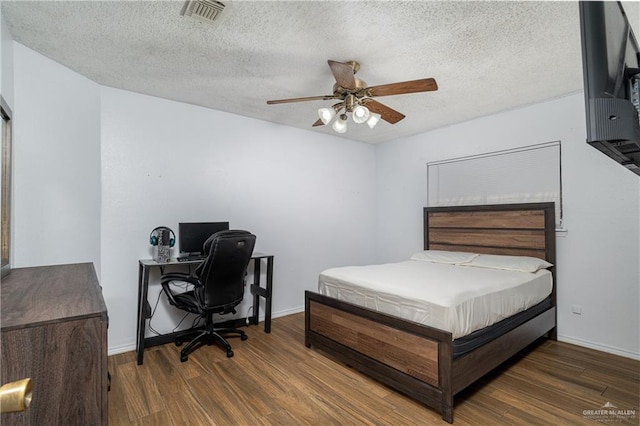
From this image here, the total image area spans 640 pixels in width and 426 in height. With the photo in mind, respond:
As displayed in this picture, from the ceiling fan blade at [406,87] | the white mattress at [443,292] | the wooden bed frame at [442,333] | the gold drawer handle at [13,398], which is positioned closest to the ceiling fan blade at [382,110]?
the ceiling fan blade at [406,87]

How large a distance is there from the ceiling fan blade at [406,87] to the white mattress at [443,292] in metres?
1.43

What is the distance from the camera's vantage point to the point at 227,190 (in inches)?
145

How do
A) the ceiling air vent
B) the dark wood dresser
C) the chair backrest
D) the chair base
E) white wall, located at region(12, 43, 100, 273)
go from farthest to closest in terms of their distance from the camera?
the chair base → the chair backrest → white wall, located at region(12, 43, 100, 273) → the ceiling air vent → the dark wood dresser

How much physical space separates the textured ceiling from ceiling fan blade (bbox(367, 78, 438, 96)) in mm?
289

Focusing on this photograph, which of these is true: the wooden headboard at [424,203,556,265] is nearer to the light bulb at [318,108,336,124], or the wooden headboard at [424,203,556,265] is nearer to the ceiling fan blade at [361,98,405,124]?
the ceiling fan blade at [361,98,405,124]

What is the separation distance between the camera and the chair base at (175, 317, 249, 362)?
2.84 meters

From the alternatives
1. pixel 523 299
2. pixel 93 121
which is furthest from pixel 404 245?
pixel 93 121

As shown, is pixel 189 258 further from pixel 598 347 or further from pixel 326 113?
pixel 598 347

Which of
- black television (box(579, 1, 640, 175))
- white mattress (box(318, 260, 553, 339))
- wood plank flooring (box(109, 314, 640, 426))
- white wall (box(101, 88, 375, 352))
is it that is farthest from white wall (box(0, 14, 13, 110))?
black television (box(579, 1, 640, 175))

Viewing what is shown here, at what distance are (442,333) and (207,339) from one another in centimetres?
222

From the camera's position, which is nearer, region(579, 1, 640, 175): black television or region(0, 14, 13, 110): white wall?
region(579, 1, 640, 175): black television

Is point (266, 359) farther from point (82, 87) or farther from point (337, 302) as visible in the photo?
point (82, 87)

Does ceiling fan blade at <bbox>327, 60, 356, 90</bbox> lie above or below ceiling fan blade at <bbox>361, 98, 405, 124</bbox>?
above

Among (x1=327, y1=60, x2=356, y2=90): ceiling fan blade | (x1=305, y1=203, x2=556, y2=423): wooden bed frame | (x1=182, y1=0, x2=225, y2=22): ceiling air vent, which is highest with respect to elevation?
(x1=182, y1=0, x2=225, y2=22): ceiling air vent
